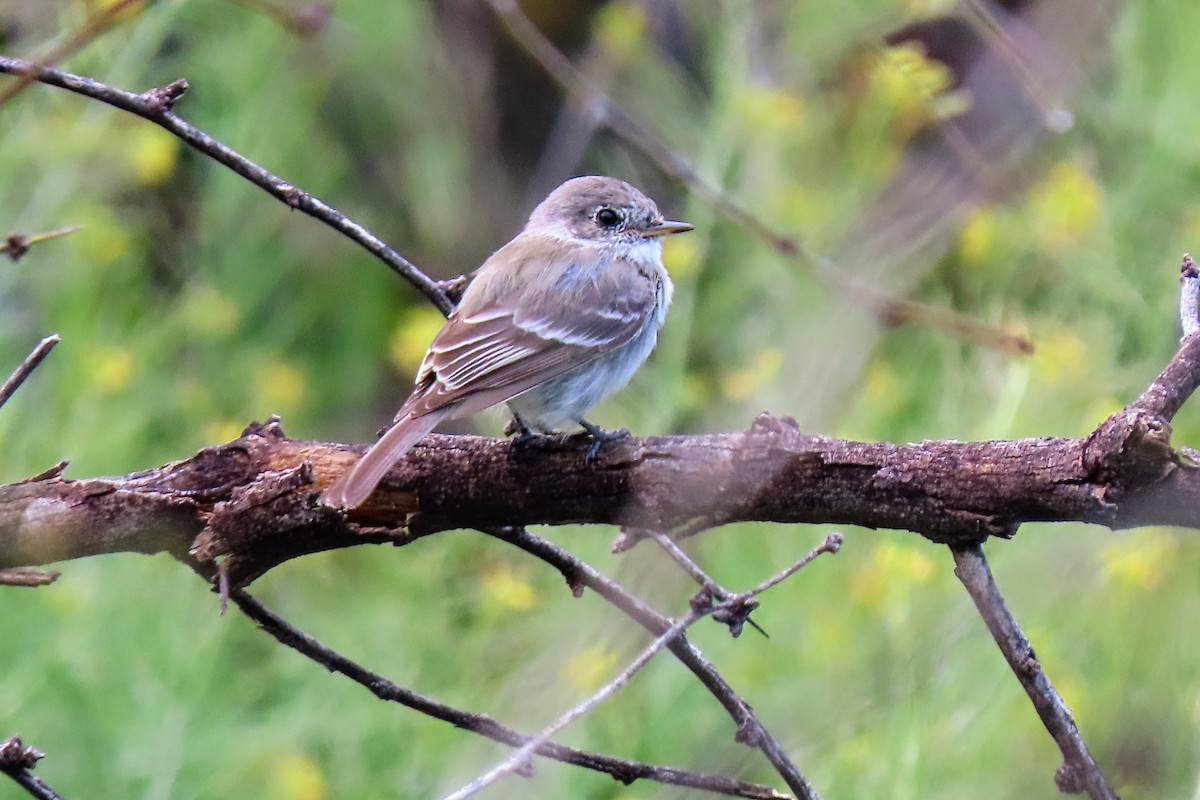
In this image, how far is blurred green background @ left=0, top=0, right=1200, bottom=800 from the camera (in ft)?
12.6

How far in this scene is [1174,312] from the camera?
501cm

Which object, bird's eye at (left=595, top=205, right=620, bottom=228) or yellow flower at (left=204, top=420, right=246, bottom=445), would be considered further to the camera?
yellow flower at (left=204, top=420, right=246, bottom=445)

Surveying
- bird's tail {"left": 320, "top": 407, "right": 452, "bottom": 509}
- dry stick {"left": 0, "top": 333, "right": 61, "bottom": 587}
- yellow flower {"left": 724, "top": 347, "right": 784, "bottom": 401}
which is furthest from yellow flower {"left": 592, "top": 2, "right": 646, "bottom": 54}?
dry stick {"left": 0, "top": 333, "right": 61, "bottom": 587}

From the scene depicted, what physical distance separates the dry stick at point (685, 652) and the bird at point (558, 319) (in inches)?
20.8

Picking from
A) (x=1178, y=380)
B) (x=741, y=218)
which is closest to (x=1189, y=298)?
(x=1178, y=380)

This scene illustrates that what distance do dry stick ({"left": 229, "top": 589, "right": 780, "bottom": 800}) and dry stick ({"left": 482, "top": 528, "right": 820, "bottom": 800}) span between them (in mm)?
59

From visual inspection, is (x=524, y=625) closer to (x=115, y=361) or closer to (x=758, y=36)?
(x=115, y=361)

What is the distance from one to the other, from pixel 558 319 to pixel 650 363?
2.10 metres

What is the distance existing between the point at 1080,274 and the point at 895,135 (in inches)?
79.9

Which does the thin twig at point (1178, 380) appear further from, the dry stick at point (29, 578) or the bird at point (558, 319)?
the dry stick at point (29, 578)

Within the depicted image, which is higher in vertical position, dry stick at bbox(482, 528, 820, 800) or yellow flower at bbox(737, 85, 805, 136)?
yellow flower at bbox(737, 85, 805, 136)

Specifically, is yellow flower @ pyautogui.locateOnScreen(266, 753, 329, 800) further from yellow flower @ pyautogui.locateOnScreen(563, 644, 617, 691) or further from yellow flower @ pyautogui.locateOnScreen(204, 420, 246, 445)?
yellow flower @ pyautogui.locateOnScreen(204, 420, 246, 445)

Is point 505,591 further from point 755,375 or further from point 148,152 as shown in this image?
point 148,152

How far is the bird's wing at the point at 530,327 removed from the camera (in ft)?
11.3
